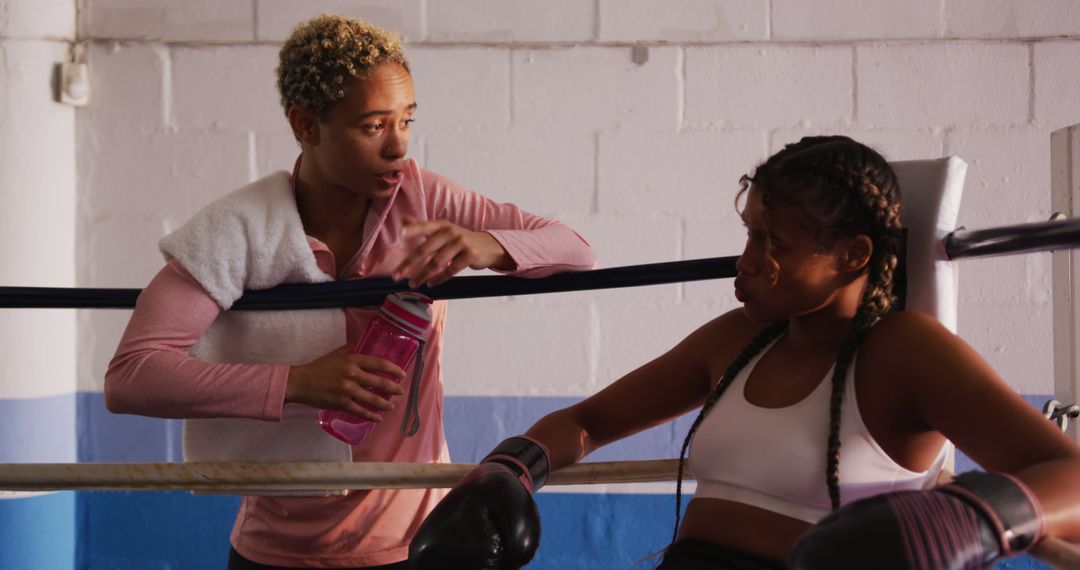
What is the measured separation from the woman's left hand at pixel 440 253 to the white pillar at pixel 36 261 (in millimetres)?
1577

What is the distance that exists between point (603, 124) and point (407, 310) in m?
1.31

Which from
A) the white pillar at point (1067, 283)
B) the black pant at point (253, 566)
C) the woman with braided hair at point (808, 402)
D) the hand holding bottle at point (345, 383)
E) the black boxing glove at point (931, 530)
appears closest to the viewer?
the black boxing glove at point (931, 530)

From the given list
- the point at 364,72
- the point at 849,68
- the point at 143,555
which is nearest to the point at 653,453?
the point at 849,68

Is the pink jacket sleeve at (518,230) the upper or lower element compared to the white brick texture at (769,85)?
lower

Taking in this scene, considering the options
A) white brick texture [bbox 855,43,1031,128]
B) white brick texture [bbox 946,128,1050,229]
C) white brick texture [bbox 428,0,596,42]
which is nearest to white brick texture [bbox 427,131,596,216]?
white brick texture [bbox 428,0,596,42]

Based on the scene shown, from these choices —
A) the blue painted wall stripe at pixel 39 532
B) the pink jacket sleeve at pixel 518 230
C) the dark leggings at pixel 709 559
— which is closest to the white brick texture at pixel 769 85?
the pink jacket sleeve at pixel 518 230

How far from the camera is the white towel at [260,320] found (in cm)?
124

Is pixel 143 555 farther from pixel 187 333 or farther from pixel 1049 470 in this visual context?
pixel 1049 470

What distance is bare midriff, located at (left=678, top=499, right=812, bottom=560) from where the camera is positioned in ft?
3.27

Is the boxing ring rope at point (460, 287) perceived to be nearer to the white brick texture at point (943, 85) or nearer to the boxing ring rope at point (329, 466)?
the boxing ring rope at point (329, 466)

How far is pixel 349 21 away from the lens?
4.37 feet

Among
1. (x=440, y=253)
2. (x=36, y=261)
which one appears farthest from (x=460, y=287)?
(x=36, y=261)

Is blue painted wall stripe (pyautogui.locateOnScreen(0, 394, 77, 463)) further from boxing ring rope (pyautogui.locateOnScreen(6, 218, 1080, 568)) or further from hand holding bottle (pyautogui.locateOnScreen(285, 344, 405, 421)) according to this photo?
hand holding bottle (pyautogui.locateOnScreen(285, 344, 405, 421))

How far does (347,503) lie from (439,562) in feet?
1.30
